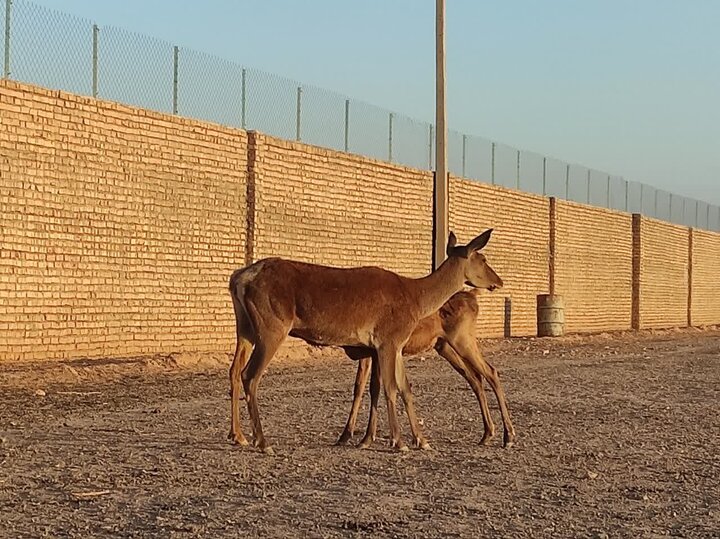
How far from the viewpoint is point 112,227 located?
22766 millimetres

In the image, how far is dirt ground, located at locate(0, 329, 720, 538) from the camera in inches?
320

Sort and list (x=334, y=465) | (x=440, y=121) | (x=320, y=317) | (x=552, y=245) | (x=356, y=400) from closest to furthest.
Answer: (x=334, y=465)
(x=320, y=317)
(x=356, y=400)
(x=440, y=121)
(x=552, y=245)

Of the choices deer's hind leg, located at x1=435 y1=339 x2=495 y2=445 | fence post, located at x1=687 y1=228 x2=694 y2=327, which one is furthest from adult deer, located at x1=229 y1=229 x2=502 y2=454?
fence post, located at x1=687 y1=228 x2=694 y2=327

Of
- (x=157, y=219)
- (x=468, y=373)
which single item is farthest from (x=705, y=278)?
(x=468, y=373)

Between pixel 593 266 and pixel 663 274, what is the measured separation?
941 cm

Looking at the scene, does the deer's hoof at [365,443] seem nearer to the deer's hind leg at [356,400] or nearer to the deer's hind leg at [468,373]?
the deer's hind leg at [356,400]

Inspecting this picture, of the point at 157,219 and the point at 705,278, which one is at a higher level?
the point at 157,219

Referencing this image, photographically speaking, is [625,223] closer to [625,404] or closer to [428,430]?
[625,404]

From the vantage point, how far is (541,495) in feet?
30.4

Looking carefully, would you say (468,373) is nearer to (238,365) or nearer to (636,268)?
(238,365)

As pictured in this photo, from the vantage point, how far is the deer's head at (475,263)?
1314 cm

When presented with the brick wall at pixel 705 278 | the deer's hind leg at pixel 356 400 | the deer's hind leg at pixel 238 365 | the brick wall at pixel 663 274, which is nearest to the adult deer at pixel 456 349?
the deer's hind leg at pixel 356 400

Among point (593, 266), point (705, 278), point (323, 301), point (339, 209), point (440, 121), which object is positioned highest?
point (440, 121)

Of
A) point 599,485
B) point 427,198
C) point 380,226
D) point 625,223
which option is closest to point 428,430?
point 599,485
